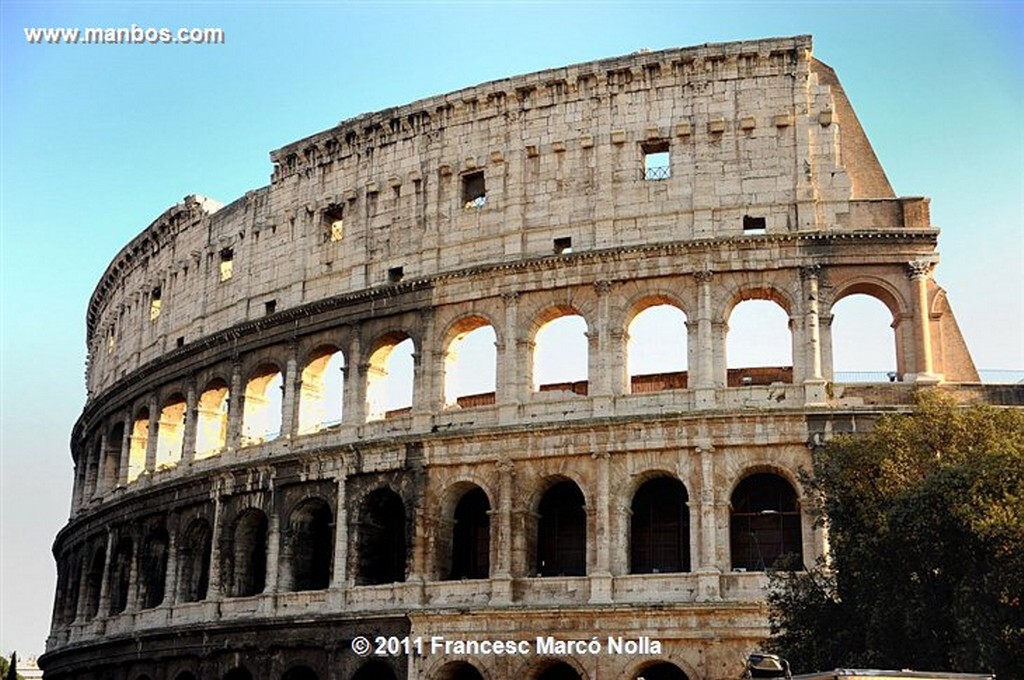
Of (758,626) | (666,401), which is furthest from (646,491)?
(758,626)

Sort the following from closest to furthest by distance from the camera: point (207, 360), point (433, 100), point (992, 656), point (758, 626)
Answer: point (992, 656) < point (758, 626) < point (433, 100) < point (207, 360)

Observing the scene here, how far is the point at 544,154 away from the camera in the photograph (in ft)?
92.6

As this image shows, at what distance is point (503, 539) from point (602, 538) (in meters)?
2.11

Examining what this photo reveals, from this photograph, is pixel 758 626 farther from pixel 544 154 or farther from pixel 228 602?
pixel 228 602

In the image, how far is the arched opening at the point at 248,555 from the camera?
30594 millimetres

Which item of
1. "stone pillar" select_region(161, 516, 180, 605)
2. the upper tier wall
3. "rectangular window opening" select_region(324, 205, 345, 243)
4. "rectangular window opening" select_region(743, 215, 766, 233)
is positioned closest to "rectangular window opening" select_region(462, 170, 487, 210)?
the upper tier wall

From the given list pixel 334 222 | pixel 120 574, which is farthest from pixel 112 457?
pixel 334 222

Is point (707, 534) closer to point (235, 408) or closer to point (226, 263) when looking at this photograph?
point (235, 408)

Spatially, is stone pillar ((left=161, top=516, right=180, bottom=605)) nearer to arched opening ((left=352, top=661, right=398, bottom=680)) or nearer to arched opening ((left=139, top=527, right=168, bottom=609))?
arched opening ((left=139, top=527, right=168, bottom=609))

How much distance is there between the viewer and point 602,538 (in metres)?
25.1

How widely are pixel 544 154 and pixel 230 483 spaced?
10.8m

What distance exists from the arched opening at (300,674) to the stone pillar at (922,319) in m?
14.4

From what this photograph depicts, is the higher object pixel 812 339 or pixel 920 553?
pixel 812 339

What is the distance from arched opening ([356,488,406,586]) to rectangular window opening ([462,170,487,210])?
6.70 m
